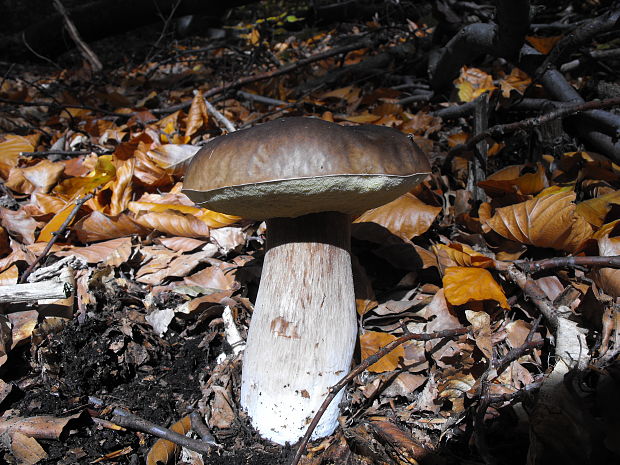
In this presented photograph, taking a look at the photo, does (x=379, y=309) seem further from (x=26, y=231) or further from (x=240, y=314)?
(x=26, y=231)

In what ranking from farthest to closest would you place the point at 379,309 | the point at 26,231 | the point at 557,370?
the point at 26,231
the point at 379,309
the point at 557,370

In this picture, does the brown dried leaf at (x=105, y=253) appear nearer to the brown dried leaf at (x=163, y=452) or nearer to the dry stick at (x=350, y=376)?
the brown dried leaf at (x=163, y=452)

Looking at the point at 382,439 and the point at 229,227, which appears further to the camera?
the point at 229,227

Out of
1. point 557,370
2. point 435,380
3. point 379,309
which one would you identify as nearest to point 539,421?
point 557,370

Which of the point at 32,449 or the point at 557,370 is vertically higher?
the point at 557,370

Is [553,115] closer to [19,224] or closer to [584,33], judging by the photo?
[584,33]

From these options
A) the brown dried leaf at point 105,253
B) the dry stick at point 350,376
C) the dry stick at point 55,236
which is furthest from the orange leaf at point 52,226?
the dry stick at point 350,376

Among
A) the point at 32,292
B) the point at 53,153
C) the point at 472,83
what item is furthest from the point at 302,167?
the point at 472,83
